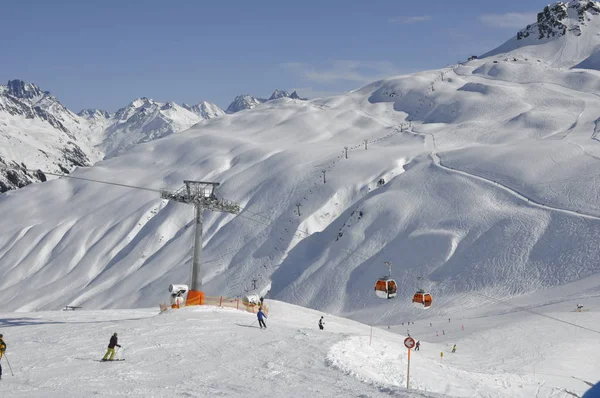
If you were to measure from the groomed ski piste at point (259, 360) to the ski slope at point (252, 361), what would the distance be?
5 centimetres

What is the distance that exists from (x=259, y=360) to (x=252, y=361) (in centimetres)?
30

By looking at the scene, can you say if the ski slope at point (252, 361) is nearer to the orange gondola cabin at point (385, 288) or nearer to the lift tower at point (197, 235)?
the lift tower at point (197, 235)

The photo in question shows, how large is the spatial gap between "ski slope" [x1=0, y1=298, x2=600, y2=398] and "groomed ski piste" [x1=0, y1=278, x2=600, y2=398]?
0.18 ft

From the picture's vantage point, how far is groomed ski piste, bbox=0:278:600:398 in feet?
65.2

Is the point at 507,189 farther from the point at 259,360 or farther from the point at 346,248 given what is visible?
the point at 259,360

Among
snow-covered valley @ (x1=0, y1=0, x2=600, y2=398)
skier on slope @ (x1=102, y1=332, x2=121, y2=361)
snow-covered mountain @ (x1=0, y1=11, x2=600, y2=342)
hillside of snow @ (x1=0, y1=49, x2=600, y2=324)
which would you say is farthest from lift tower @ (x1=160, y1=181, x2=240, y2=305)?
hillside of snow @ (x1=0, y1=49, x2=600, y2=324)

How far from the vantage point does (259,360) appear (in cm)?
2362

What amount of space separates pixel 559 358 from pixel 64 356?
1063 inches

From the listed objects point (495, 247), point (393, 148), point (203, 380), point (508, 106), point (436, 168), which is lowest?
point (203, 380)

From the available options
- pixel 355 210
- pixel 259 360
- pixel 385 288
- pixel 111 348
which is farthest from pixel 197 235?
pixel 355 210

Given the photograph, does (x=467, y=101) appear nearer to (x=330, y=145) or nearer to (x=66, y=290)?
(x=330, y=145)

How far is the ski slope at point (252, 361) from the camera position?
19.8 metres

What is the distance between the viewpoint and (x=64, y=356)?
24.6 metres

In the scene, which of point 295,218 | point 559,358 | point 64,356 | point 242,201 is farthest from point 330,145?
point 64,356
